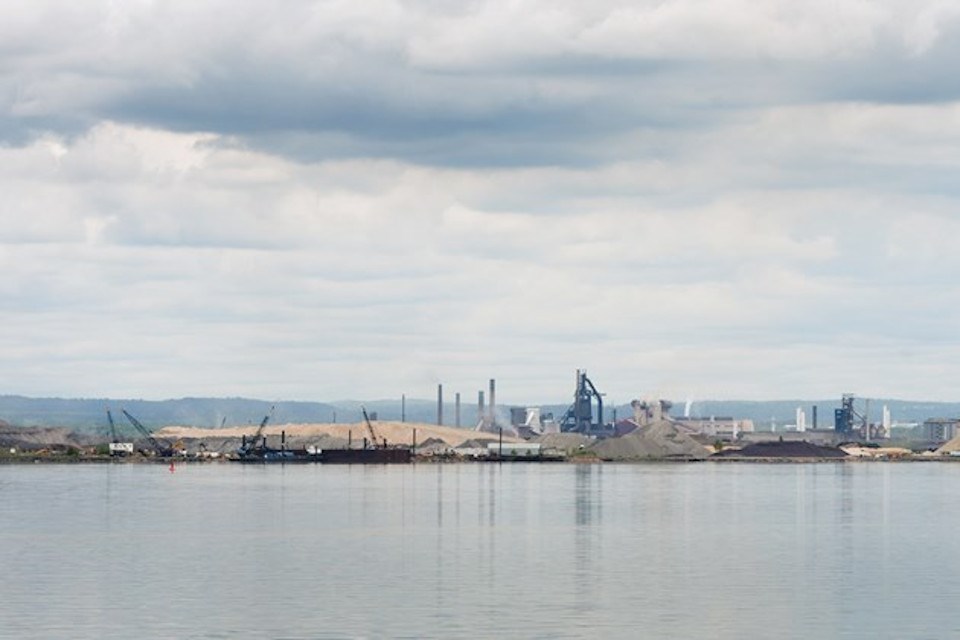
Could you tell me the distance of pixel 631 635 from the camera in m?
77.1

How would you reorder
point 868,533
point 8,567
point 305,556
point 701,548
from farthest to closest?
point 868,533 < point 701,548 < point 305,556 < point 8,567

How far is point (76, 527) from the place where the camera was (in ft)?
470

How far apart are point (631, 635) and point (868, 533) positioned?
6782 centimetres

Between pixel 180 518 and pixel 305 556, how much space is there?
44315 millimetres

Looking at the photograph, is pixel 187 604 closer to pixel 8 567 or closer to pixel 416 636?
pixel 416 636

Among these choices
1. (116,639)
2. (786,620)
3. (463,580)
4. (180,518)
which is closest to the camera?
(116,639)

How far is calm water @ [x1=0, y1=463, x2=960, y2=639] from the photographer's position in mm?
80438

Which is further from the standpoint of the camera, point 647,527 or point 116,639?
point 647,527

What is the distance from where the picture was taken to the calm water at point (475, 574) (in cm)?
8044

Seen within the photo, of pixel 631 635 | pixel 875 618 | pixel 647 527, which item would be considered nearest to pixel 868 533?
pixel 647 527

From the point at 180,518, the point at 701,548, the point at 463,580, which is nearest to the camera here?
the point at 463,580

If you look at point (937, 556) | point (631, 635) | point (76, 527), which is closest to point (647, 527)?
point (937, 556)

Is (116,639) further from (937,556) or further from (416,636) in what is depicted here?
(937,556)

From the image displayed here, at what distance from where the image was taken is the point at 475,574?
10212cm
